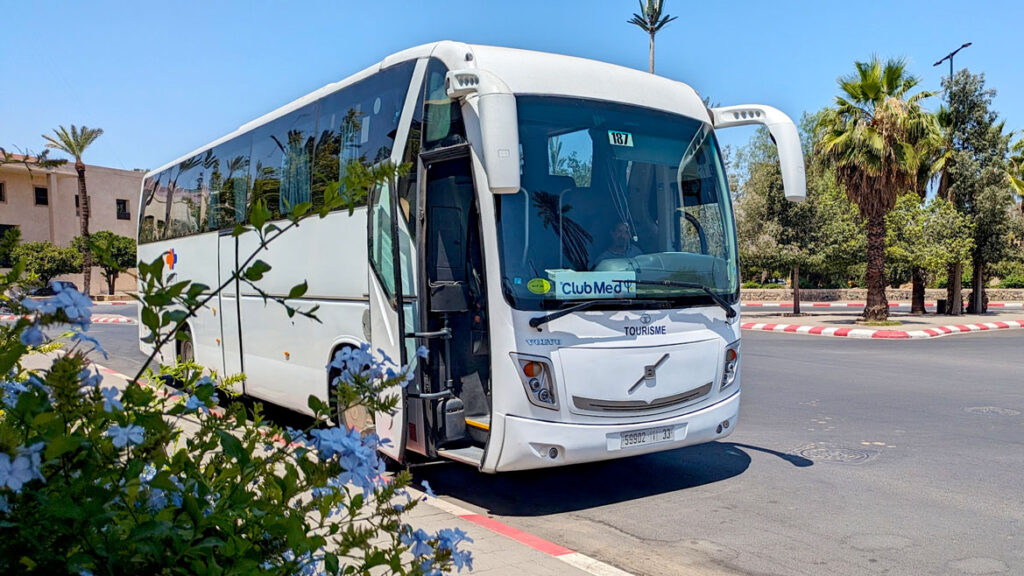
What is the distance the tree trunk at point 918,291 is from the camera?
3103 cm

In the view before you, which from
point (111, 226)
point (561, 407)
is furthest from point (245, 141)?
point (111, 226)

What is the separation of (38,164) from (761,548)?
15.0 ft

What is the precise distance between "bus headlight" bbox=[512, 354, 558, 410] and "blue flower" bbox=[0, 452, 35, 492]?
4559 millimetres

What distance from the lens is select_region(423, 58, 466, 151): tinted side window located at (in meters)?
6.19

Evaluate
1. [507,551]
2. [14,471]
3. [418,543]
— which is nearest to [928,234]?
[507,551]

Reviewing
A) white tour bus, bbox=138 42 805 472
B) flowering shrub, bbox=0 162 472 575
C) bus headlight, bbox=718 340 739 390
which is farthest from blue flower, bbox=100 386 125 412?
bus headlight, bbox=718 340 739 390

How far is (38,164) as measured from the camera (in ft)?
7.74

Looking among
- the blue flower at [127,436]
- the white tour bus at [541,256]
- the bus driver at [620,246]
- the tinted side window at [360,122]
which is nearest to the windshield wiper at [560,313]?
the white tour bus at [541,256]

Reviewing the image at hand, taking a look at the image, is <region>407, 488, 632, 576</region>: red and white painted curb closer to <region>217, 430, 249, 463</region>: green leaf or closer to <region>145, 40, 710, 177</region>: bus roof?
<region>217, 430, 249, 463</region>: green leaf

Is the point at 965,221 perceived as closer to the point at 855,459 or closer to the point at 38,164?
the point at 855,459

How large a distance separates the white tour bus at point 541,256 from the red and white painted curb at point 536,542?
38cm

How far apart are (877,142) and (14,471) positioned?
2484 centimetres

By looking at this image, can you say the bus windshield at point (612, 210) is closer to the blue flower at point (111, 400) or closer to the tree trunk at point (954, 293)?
the blue flower at point (111, 400)

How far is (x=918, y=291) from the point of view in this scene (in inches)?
1243
